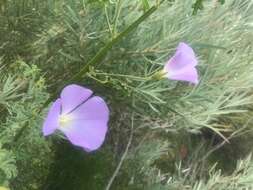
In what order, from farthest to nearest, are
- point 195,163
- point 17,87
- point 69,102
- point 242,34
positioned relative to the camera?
point 195,163 → point 242,34 → point 17,87 → point 69,102

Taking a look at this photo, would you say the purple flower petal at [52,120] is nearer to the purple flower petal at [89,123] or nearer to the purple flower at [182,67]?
the purple flower petal at [89,123]

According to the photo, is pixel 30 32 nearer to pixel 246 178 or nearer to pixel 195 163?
pixel 246 178

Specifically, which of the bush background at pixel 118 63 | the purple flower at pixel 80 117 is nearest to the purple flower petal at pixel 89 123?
the purple flower at pixel 80 117

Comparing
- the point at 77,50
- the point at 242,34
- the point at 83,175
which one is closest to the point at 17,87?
the point at 77,50

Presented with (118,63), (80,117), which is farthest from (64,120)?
(118,63)

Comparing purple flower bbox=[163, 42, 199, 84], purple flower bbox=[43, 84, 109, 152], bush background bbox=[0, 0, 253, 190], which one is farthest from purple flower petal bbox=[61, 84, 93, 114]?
bush background bbox=[0, 0, 253, 190]

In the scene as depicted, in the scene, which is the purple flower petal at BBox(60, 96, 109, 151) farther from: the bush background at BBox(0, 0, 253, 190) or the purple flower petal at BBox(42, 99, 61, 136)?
the bush background at BBox(0, 0, 253, 190)
